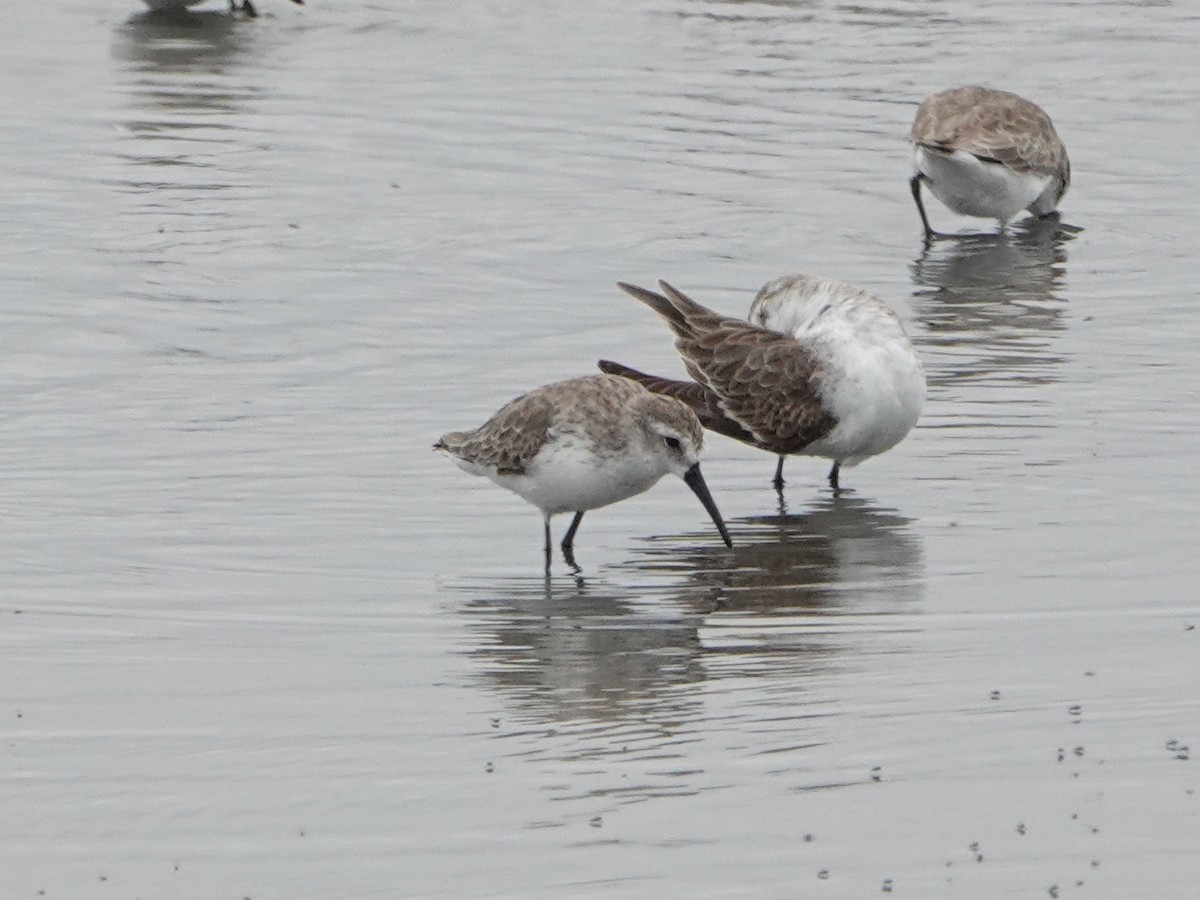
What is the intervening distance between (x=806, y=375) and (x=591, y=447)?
161 cm

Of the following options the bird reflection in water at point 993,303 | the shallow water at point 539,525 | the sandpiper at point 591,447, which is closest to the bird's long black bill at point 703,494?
the sandpiper at point 591,447

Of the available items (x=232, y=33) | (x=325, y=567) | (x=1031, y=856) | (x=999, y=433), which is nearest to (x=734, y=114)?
(x=232, y=33)

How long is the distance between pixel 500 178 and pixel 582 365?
457cm

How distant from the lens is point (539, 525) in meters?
9.74

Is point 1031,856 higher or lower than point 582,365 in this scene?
higher

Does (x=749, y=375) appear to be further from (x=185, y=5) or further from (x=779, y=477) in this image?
(x=185, y=5)

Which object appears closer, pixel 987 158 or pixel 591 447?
pixel 591 447

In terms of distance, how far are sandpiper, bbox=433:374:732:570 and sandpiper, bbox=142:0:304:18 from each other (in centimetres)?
1412

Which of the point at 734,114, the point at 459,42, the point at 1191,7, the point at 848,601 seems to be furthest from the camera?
the point at 1191,7

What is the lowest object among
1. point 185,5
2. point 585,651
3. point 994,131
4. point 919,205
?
point 185,5

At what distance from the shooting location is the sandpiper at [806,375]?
32.8 ft

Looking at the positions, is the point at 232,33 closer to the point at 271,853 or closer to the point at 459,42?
the point at 459,42

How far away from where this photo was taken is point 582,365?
11.9 m

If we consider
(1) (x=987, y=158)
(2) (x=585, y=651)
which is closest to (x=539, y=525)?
(2) (x=585, y=651)
